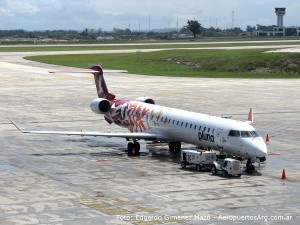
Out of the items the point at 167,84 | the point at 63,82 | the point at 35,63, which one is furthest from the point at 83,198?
the point at 35,63

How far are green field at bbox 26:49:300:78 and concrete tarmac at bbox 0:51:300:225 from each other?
34.6 meters

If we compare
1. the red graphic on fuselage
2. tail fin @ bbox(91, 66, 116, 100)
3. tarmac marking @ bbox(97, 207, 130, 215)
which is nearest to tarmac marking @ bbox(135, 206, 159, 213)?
tarmac marking @ bbox(97, 207, 130, 215)

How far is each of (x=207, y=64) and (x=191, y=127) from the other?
242 ft

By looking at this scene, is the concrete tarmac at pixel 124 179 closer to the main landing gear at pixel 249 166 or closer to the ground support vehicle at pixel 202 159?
the main landing gear at pixel 249 166

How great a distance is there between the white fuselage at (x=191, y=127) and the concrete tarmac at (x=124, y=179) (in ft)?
4.36

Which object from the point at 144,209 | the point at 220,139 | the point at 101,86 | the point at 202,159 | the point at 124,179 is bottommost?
the point at 124,179

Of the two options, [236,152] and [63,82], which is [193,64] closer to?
[63,82]

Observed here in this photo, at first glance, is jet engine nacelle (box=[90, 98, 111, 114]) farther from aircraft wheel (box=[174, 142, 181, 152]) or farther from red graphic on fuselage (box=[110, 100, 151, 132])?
aircraft wheel (box=[174, 142, 181, 152])

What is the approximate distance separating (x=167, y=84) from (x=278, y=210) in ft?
196

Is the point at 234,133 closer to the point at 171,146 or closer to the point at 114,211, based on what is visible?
the point at 171,146

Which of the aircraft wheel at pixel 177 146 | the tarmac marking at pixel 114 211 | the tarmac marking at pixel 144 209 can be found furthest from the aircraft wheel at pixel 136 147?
the tarmac marking at pixel 114 211

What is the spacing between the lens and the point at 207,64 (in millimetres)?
109812

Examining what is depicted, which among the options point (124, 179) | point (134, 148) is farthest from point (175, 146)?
point (124, 179)

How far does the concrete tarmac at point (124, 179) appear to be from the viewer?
25820 millimetres
